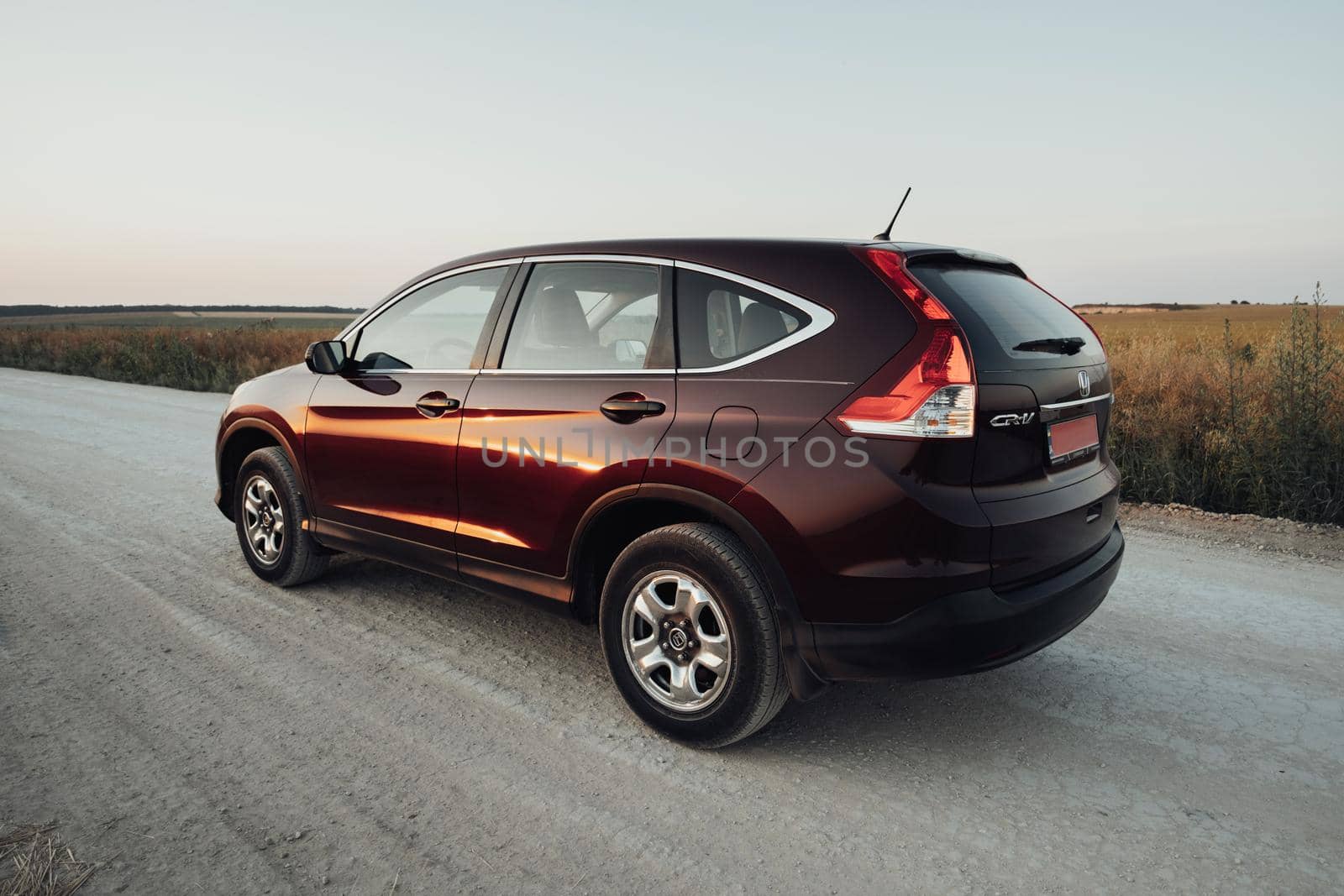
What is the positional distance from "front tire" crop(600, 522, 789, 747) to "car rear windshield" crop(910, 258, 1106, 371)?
3.25 ft

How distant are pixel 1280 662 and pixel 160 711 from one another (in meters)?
4.49

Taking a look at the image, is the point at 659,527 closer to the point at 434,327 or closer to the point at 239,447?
the point at 434,327

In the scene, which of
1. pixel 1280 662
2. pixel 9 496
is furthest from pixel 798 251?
pixel 9 496

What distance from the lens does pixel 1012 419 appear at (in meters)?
2.73

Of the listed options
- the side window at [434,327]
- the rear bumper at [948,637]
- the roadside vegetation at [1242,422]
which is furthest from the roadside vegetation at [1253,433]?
the side window at [434,327]

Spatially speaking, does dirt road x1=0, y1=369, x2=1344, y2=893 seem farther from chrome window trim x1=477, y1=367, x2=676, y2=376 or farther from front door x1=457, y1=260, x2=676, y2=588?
chrome window trim x1=477, y1=367, x2=676, y2=376

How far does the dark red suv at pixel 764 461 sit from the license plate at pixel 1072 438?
0.5 inches

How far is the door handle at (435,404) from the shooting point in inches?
149

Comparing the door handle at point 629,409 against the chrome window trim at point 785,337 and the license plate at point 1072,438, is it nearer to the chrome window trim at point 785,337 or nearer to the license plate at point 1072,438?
the chrome window trim at point 785,337

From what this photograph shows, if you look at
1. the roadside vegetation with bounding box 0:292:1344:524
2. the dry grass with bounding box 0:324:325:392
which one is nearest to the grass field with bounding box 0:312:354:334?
the dry grass with bounding box 0:324:325:392

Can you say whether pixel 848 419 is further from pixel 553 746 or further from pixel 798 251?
pixel 553 746

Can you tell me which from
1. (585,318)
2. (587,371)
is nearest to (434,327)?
(585,318)

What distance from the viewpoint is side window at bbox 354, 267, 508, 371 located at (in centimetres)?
391

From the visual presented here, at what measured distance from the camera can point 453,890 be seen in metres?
2.32
